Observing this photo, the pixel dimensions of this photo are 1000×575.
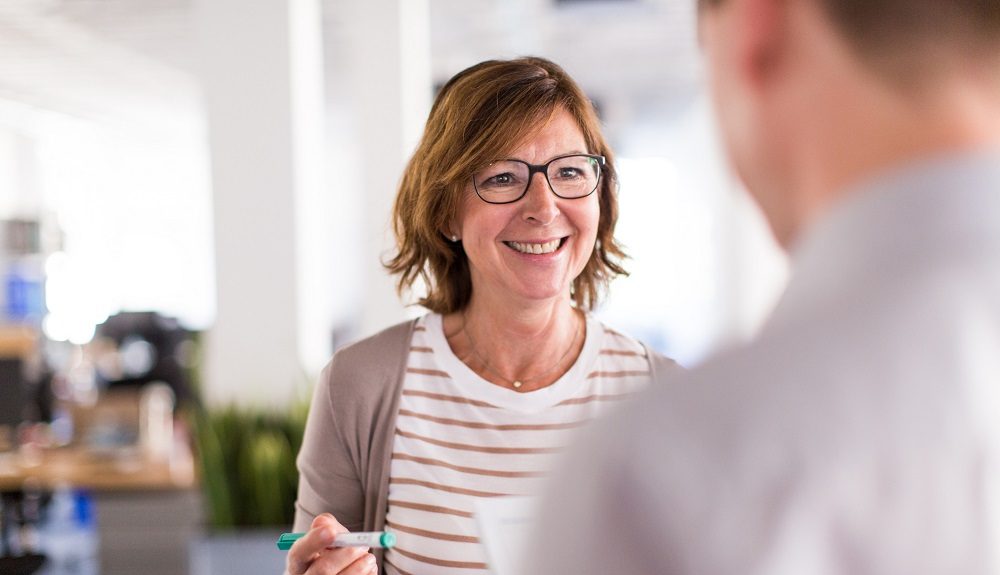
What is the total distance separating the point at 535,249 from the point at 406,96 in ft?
13.2

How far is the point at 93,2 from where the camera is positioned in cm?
643

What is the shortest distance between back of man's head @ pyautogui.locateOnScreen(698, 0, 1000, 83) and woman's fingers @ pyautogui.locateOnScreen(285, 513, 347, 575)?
935 millimetres

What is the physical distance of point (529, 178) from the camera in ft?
4.75

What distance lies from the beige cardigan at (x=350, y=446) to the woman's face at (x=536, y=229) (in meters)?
0.23

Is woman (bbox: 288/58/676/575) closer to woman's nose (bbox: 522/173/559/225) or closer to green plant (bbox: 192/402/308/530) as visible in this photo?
woman's nose (bbox: 522/173/559/225)

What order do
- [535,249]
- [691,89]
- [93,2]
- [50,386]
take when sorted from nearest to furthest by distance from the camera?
[535,249] → [50,386] → [93,2] → [691,89]

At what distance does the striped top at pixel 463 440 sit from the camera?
1.38 m

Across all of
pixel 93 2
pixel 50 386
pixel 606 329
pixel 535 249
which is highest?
pixel 93 2

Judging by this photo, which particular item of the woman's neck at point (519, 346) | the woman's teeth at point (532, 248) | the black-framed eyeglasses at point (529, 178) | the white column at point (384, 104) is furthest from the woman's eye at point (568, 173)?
the white column at point (384, 104)

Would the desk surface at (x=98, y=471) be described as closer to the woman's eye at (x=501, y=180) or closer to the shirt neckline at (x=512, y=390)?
the shirt neckline at (x=512, y=390)

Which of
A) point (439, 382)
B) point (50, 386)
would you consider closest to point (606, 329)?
point (439, 382)

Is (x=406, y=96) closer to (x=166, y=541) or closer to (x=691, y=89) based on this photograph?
(x=166, y=541)

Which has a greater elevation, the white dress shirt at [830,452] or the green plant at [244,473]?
Answer: the white dress shirt at [830,452]

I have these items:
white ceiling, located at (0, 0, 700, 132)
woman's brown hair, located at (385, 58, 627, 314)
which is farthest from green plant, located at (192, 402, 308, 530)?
white ceiling, located at (0, 0, 700, 132)
